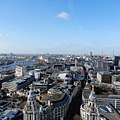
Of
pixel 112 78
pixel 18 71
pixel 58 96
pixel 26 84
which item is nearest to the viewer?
pixel 58 96

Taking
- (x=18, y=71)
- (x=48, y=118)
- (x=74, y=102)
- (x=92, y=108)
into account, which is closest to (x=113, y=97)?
(x=74, y=102)

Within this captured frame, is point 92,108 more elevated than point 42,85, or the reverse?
point 92,108

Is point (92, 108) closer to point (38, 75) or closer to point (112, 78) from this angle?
point (112, 78)

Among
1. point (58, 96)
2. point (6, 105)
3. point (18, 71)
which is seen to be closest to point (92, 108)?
point (58, 96)

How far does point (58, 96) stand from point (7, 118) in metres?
7.32

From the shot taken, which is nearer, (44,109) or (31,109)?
(31,109)

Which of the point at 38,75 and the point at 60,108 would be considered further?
the point at 38,75

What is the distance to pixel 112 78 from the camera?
155 feet

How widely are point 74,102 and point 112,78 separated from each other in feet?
66.8

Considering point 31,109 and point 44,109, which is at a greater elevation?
point 31,109

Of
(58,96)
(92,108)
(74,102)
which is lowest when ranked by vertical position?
(74,102)

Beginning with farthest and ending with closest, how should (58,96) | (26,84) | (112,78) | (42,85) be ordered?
(112,78), (26,84), (42,85), (58,96)

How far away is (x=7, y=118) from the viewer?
20609 mm

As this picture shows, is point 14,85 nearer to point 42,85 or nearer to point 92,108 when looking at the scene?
point 42,85
